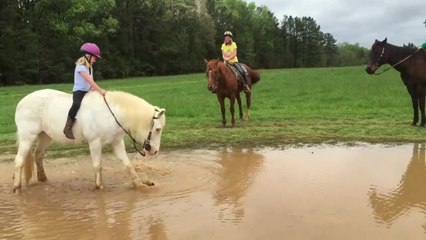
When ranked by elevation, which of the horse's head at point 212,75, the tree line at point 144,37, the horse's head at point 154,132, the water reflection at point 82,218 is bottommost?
the water reflection at point 82,218

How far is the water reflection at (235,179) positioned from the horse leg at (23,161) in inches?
121

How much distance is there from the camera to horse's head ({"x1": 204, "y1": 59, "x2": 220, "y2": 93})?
42.2 ft

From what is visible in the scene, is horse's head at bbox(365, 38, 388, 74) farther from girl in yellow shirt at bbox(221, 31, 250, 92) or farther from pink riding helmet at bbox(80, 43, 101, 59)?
pink riding helmet at bbox(80, 43, 101, 59)

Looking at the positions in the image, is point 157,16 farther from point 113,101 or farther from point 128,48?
point 113,101

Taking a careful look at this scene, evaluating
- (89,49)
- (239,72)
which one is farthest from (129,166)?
(239,72)

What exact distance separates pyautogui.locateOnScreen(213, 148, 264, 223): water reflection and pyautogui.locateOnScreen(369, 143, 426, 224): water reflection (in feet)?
5.67

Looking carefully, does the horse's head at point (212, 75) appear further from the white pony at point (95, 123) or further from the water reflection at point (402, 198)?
the water reflection at point (402, 198)

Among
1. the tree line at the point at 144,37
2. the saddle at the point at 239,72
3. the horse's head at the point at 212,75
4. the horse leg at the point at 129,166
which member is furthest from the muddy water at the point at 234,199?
the tree line at the point at 144,37

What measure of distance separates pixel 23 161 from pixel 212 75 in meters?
6.75

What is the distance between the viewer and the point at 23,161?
7191 millimetres

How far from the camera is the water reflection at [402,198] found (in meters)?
5.57

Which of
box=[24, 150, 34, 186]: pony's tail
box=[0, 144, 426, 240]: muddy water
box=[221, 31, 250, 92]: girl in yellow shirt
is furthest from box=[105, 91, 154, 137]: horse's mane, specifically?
box=[221, 31, 250, 92]: girl in yellow shirt

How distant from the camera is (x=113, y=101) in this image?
7.00 metres

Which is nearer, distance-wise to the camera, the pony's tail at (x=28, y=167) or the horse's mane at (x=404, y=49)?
the pony's tail at (x=28, y=167)
